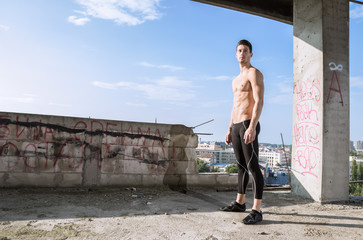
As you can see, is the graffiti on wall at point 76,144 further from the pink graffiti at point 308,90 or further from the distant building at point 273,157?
the distant building at point 273,157

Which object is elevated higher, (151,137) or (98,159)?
(151,137)

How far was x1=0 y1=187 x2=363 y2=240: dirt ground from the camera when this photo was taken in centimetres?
243

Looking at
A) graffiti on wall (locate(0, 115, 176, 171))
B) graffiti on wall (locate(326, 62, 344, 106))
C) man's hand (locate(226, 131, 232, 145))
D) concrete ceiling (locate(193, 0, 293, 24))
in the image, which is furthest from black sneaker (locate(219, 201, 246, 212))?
concrete ceiling (locate(193, 0, 293, 24))

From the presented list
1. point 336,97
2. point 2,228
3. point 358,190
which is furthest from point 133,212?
point 358,190

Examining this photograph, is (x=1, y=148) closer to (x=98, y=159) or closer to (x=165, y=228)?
(x=98, y=159)

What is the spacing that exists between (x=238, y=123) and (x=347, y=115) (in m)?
2.40

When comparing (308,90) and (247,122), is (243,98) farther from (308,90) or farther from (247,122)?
(308,90)

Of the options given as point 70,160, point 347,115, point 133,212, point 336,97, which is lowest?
point 133,212

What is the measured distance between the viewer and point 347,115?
14.5 ft

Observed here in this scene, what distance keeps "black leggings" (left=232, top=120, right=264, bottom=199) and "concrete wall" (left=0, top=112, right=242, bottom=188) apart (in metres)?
1.89

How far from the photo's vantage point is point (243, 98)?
3.16 m

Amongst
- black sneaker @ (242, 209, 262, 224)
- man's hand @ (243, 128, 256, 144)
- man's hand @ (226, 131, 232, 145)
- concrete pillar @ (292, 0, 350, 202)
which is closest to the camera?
black sneaker @ (242, 209, 262, 224)

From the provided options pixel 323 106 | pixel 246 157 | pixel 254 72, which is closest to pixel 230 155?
pixel 323 106

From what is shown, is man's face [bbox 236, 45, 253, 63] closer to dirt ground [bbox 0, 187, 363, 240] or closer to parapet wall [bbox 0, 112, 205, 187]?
dirt ground [bbox 0, 187, 363, 240]
